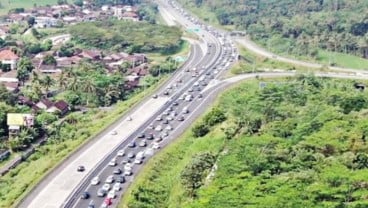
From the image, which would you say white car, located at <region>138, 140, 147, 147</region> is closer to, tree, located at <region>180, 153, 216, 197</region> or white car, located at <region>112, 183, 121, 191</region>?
tree, located at <region>180, 153, 216, 197</region>

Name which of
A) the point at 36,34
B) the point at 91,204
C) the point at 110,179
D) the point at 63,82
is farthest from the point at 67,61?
the point at 91,204

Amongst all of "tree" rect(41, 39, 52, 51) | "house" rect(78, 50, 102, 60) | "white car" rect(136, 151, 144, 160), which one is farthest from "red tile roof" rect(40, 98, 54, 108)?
"tree" rect(41, 39, 52, 51)

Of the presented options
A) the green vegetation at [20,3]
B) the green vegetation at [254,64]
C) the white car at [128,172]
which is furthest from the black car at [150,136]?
the green vegetation at [20,3]

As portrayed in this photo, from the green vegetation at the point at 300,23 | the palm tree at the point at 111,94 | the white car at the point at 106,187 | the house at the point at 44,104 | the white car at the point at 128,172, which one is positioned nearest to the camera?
the white car at the point at 106,187

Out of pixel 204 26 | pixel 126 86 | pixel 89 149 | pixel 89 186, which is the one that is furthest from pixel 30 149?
pixel 204 26

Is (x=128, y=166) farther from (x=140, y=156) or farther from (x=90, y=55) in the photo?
(x=90, y=55)

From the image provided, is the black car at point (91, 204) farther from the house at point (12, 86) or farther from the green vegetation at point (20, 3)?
the green vegetation at point (20, 3)
